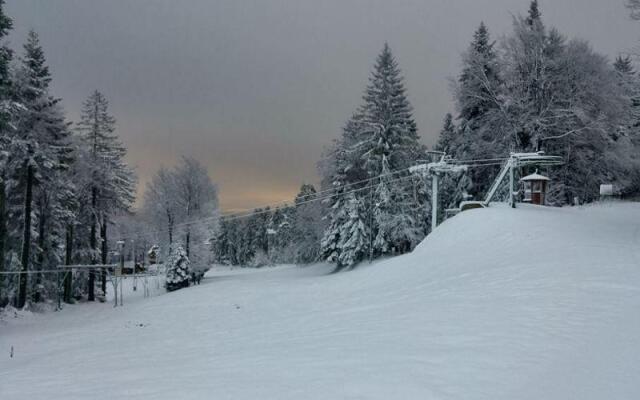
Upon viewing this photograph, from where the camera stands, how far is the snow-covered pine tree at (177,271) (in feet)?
113

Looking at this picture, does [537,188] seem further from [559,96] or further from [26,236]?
[26,236]

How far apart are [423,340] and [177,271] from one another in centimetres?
3087

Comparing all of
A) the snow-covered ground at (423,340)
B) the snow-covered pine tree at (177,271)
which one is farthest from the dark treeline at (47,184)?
the snow-covered ground at (423,340)

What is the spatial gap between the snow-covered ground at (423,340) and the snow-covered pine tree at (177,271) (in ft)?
53.1

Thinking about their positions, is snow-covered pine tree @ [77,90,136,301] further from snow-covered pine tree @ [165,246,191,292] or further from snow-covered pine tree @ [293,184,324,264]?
snow-covered pine tree @ [293,184,324,264]

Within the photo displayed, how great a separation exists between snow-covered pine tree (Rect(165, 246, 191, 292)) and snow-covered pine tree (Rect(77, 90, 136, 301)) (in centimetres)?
503

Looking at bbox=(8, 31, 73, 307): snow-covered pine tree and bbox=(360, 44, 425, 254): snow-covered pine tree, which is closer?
bbox=(8, 31, 73, 307): snow-covered pine tree

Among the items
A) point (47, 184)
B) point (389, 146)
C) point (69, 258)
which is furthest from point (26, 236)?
point (389, 146)

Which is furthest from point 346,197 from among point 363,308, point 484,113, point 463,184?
point 363,308

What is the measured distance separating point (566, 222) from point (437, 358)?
1590 centimetres

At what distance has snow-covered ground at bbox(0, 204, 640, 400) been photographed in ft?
16.0

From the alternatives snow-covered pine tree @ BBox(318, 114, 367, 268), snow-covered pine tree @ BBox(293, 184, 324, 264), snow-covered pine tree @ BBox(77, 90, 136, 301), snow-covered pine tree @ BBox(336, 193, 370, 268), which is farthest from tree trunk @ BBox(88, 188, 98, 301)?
snow-covered pine tree @ BBox(336, 193, 370, 268)

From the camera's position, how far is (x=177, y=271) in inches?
1361

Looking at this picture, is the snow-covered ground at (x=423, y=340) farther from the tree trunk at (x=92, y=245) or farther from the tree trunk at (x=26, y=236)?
the tree trunk at (x=92, y=245)
